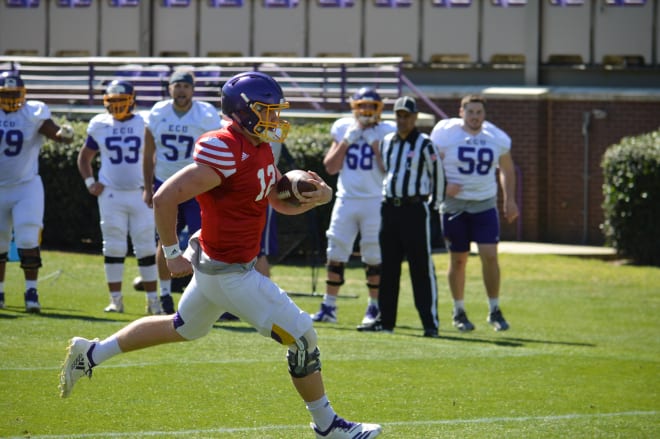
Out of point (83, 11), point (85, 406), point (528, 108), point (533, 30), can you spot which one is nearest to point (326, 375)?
point (85, 406)

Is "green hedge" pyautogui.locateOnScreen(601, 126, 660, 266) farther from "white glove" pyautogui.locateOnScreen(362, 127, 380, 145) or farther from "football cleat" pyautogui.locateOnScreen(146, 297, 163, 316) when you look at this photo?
"football cleat" pyautogui.locateOnScreen(146, 297, 163, 316)

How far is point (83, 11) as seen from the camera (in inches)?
1035

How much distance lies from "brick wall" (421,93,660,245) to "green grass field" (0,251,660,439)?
8175mm

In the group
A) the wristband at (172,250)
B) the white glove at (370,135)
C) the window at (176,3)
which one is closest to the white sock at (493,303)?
the white glove at (370,135)

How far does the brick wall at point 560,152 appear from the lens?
20797mm

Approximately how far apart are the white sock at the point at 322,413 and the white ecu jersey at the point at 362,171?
537cm

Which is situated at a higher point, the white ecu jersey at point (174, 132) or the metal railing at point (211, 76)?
the metal railing at point (211, 76)

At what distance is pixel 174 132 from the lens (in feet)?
35.3

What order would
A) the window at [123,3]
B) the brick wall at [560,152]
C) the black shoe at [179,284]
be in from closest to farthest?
the black shoe at [179,284], the brick wall at [560,152], the window at [123,3]

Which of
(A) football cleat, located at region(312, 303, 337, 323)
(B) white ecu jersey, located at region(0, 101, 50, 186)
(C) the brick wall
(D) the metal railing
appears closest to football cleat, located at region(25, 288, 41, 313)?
(B) white ecu jersey, located at region(0, 101, 50, 186)

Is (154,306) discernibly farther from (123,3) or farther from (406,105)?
(123,3)

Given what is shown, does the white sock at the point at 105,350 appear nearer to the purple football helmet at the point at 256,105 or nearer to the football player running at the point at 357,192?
the purple football helmet at the point at 256,105

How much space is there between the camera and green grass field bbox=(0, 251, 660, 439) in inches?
277

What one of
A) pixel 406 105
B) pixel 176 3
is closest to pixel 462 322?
pixel 406 105
